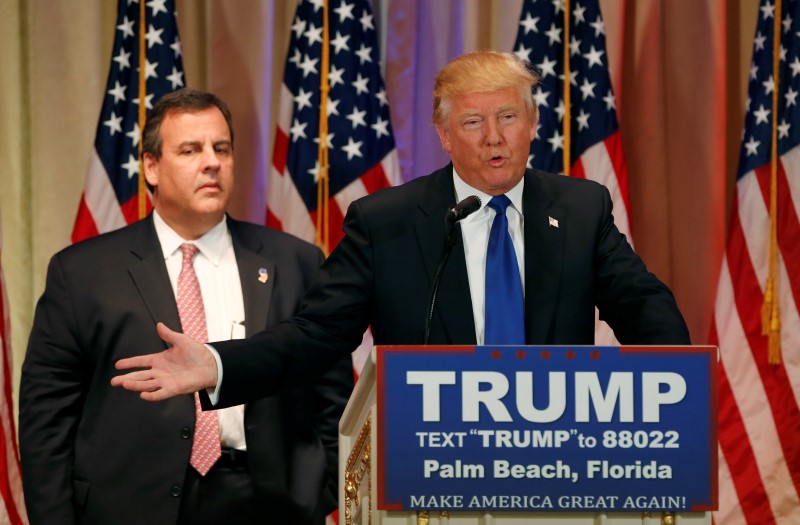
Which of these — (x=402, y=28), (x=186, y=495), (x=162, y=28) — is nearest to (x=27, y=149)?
(x=162, y=28)

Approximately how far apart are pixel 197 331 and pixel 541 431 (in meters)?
1.58

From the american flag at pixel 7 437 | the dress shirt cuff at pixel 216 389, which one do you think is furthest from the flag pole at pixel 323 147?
the dress shirt cuff at pixel 216 389

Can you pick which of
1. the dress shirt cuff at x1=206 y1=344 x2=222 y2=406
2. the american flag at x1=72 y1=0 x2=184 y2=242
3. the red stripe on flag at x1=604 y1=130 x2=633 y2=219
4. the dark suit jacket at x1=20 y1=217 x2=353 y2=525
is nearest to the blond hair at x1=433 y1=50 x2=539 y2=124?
the dress shirt cuff at x1=206 y1=344 x2=222 y2=406

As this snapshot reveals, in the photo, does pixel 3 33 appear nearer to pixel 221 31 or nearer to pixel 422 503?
pixel 221 31

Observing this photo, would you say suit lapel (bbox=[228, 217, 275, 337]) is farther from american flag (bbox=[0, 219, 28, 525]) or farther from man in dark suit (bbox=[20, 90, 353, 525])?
american flag (bbox=[0, 219, 28, 525])

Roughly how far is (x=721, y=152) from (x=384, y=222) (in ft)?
9.16

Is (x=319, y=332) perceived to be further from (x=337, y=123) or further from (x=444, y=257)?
(x=337, y=123)

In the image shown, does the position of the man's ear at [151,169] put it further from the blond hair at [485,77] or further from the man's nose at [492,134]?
the man's nose at [492,134]

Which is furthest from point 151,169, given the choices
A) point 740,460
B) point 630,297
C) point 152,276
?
point 740,460

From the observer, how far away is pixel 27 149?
4.72m

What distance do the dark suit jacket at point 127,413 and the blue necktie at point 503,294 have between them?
100cm

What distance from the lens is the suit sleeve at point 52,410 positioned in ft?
10.1

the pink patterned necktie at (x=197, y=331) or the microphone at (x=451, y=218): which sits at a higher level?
the microphone at (x=451, y=218)

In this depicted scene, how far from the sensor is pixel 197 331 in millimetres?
3188
